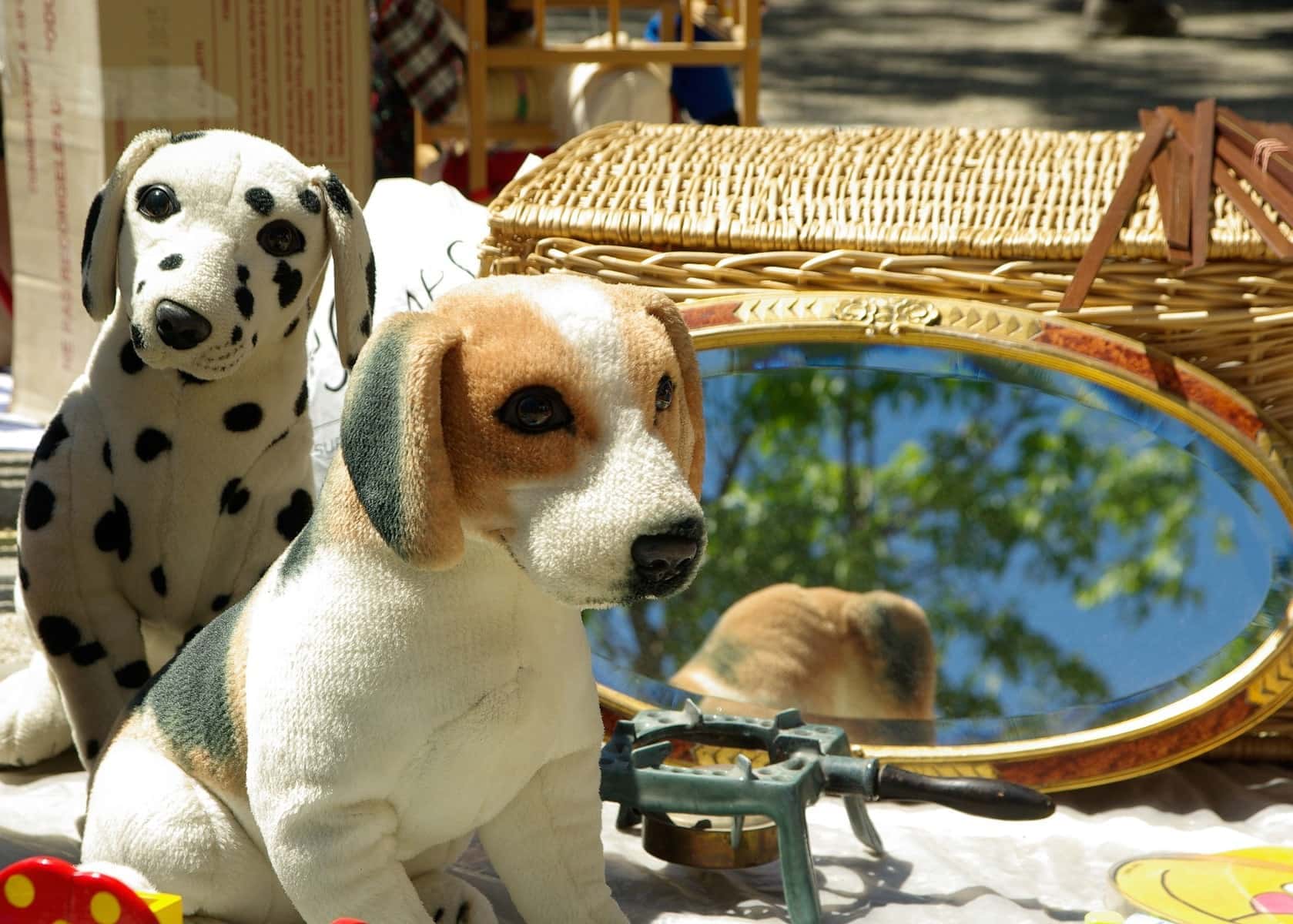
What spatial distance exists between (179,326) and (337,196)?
0.68ft

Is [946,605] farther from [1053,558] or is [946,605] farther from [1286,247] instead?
[1286,247]

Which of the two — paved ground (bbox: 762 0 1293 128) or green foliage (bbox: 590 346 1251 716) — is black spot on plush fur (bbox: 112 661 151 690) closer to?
green foliage (bbox: 590 346 1251 716)

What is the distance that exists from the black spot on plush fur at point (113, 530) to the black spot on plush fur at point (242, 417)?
0.13 metres

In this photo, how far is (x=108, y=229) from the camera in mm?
1387

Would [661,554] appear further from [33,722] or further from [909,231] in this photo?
[33,722]

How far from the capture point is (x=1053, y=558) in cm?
163

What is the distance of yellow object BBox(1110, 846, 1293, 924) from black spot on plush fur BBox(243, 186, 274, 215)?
917mm

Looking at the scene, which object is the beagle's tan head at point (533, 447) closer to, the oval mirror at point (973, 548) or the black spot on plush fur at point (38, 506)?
the black spot on plush fur at point (38, 506)

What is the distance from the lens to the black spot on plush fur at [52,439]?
56.5 inches

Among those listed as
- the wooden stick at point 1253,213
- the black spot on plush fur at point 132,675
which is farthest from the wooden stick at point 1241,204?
the black spot on plush fur at point 132,675

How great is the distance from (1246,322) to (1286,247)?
0.27ft

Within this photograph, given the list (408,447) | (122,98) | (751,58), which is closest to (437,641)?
(408,447)

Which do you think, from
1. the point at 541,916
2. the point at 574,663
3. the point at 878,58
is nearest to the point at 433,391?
the point at 574,663

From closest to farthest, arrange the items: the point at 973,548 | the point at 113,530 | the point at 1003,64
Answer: the point at 113,530 < the point at 973,548 < the point at 1003,64
